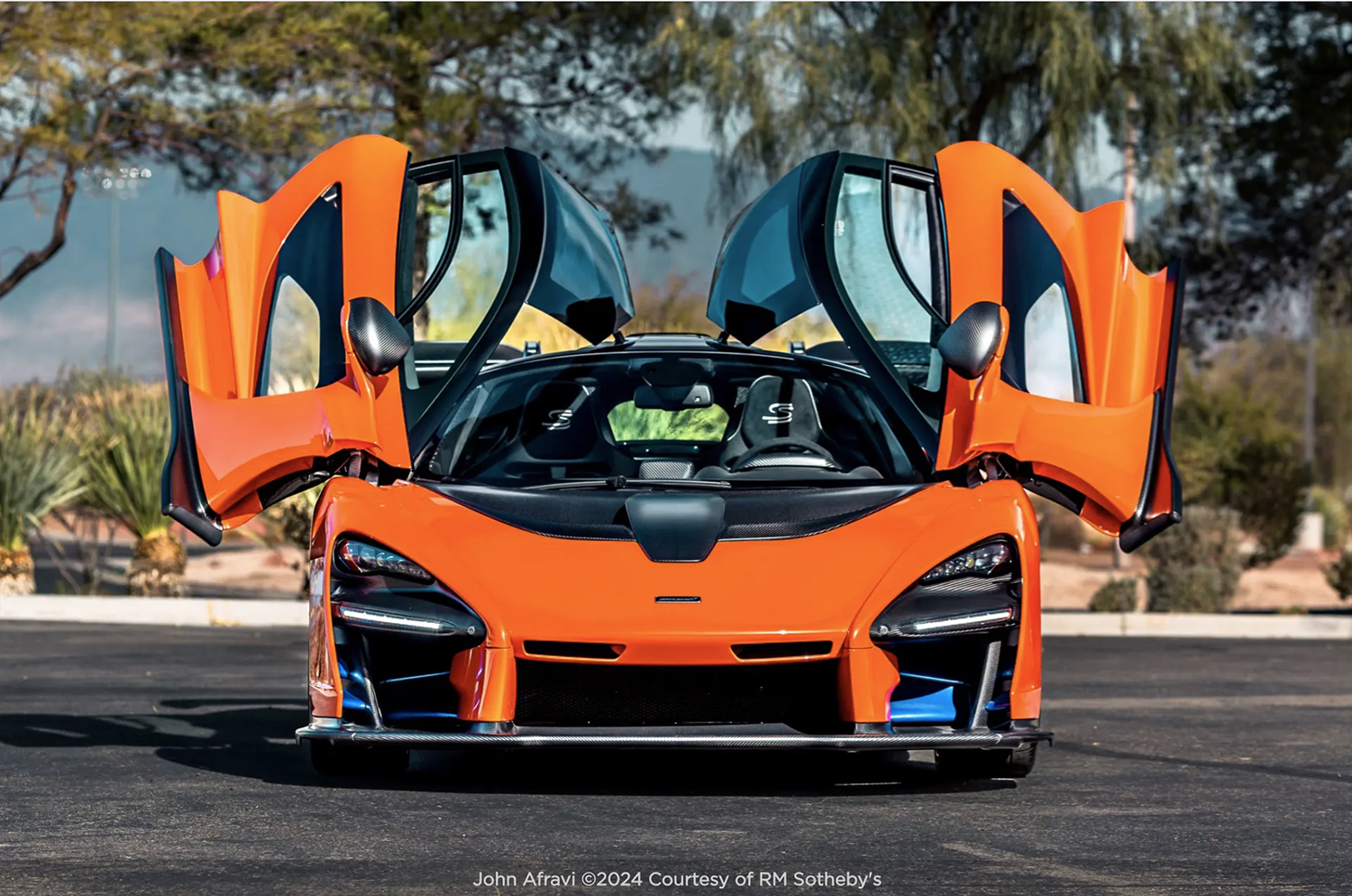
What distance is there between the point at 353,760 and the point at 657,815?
4.33 ft

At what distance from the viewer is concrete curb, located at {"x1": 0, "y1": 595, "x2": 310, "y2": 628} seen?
15680mm

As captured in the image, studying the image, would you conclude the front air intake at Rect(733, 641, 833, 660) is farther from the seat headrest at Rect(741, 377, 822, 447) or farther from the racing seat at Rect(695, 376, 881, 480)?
the seat headrest at Rect(741, 377, 822, 447)

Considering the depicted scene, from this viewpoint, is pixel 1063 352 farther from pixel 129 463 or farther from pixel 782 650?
pixel 129 463

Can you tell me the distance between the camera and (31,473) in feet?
56.0

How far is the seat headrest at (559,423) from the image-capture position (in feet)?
23.8

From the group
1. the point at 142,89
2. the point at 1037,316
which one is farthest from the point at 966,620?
the point at 142,89

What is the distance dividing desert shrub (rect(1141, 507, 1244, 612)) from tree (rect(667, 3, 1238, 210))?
143 inches

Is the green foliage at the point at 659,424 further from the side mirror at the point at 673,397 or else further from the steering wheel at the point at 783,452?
the steering wheel at the point at 783,452

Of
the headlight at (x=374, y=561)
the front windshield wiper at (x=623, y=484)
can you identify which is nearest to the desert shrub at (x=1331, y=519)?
the front windshield wiper at (x=623, y=484)

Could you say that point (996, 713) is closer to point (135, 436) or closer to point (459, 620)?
point (459, 620)

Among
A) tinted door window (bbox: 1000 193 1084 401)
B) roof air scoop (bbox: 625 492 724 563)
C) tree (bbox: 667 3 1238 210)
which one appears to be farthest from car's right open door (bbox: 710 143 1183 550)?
tree (bbox: 667 3 1238 210)

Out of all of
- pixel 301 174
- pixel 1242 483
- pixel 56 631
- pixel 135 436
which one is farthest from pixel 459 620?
pixel 1242 483

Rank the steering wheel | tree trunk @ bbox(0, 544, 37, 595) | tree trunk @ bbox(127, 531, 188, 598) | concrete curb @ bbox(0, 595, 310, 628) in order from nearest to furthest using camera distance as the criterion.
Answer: the steering wheel
concrete curb @ bbox(0, 595, 310, 628)
tree trunk @ bbox(0, 544, 37, 595)
tree trunk @ bbox(127, 531, 188, 598)

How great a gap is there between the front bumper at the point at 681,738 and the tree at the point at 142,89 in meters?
15.3
